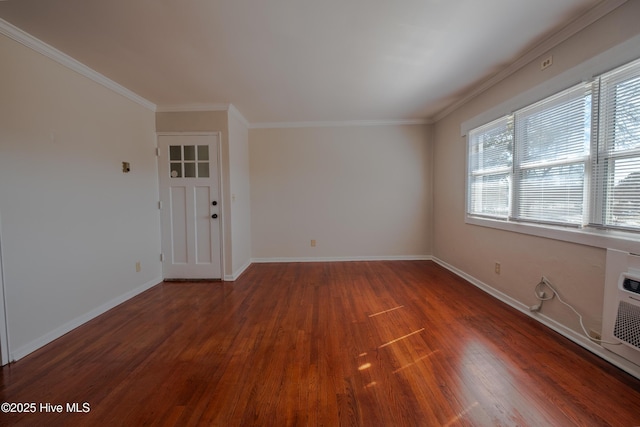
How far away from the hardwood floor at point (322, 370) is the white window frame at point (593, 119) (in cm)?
86

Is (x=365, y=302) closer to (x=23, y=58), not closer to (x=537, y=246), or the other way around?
(x=537, y=246)

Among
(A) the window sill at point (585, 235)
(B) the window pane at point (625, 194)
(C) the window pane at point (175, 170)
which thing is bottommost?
Result: (A) the window sill at point (585, 235)

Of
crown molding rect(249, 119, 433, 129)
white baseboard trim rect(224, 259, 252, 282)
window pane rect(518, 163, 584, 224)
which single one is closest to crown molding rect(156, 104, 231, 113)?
crown molding rect(249, 119, 433, 129)

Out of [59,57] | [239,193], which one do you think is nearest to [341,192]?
[239,193]

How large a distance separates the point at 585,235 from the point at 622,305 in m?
0.53

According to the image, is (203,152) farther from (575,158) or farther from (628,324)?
(628,324)

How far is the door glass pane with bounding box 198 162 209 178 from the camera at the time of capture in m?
3.64

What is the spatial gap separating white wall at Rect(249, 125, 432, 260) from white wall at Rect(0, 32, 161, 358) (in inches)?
79.7

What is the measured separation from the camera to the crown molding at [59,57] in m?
1.88

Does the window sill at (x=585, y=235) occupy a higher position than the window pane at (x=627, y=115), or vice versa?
the window pane at (x=627, y=115)

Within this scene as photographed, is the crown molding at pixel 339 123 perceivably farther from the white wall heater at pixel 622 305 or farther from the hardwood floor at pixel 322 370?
the white wall heater at pixel 622 305

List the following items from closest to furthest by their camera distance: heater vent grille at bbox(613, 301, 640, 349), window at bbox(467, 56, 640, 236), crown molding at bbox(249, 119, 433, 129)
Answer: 1. heater vent grille at bbox(613, 301, 640, 349)
2. window at bbox(467, 56, 640, 236)
3. crown molding at bbox(249, 119, 433, 129)

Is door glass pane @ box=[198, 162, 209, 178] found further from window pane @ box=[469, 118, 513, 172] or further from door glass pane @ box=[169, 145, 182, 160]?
window pane @ box=[469, 118, 513, 172]

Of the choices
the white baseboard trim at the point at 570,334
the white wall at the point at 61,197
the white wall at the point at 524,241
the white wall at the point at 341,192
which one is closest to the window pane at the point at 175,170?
the white wall at the point at 61,197
